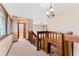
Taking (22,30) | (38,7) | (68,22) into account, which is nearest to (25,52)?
(38,7)

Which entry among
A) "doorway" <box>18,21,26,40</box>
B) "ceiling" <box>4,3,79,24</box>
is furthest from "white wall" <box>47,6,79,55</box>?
"doorway" <box>18,21,26,40</box>

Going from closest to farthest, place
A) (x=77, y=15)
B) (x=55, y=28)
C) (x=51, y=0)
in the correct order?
1. (x=51, y=0)
2. (x=77, y=15)
3. (x=55, y=28)

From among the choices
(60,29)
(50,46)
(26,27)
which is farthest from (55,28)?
(26,27)

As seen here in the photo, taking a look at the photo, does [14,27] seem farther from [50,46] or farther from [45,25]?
[50,46]

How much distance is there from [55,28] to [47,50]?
3.39 feet

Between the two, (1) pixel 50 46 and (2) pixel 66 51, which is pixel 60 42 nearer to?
(2) pixel 66 51

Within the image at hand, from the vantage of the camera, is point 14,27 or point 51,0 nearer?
point 51,0

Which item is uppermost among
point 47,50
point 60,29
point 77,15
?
point 77,15

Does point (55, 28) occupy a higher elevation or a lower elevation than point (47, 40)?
higher

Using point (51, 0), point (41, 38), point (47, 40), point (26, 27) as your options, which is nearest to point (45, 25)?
point (41, 38)

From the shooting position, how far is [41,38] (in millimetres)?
5352

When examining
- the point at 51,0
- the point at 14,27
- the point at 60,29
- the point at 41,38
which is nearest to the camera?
the point at 51,0

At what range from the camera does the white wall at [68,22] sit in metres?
3.46

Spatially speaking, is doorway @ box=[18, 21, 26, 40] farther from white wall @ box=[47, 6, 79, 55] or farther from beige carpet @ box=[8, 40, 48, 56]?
white wall @ box=[47, 6, 79, 55]
